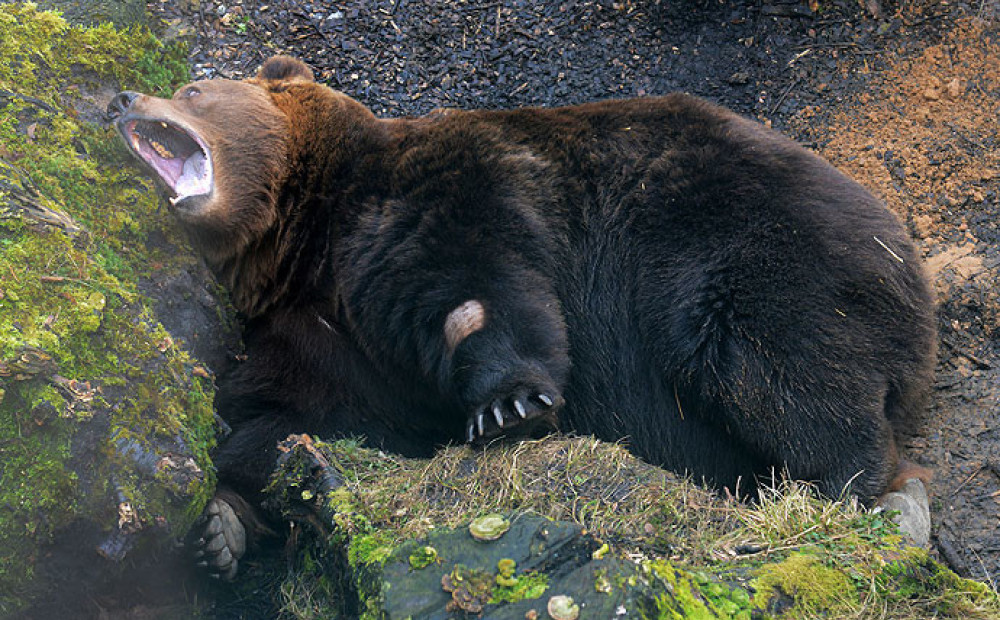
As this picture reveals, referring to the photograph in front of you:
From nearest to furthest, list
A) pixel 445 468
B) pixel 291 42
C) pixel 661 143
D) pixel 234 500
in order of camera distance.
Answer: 1. pixel 445 468
2. pixel 234 500
3. pixel 661 143
4. pixel 291 42

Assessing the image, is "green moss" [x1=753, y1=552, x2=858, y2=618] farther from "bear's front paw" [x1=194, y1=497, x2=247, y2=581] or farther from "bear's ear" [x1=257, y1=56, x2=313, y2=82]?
"bear's ear" [x1=257, y1=56, x2=313, y2=82]

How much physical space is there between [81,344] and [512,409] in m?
1.99

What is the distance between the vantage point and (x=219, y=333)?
14.6ft

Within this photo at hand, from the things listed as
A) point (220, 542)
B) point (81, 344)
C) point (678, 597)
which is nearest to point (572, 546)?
point (678, 597)

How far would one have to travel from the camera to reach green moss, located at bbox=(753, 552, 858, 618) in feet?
9.29

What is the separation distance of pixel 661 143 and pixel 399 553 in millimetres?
2994

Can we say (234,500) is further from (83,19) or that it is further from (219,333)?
(83,19)

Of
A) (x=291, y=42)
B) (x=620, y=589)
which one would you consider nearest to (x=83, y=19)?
(x=291, y=42)

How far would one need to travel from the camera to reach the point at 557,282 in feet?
15.1

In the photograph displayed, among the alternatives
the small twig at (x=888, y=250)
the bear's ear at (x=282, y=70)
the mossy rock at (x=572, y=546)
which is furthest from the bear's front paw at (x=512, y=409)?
the bear's ear at (x=282, y=70)

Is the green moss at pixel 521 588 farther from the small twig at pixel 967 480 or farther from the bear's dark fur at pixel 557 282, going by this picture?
the small twig at pixel 967 480

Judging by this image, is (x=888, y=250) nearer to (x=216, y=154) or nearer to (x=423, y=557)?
(x=423, y=557)

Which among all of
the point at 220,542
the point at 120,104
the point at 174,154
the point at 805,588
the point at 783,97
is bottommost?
the point at 220,542

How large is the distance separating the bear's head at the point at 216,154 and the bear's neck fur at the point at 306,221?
1.6 inches
